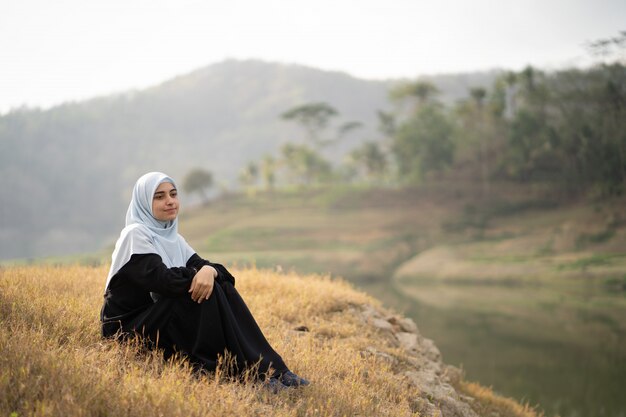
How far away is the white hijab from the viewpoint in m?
3.72

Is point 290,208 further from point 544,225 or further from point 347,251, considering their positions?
point 544,225

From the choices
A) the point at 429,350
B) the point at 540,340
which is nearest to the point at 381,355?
the point at 429,350

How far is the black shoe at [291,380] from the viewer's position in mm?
3957

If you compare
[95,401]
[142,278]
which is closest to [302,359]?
[142,278]

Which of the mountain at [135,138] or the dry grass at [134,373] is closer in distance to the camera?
the dry grass at [134,373]

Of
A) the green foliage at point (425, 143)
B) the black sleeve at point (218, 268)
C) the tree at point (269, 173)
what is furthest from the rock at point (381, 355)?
the tree at point (269, 173)

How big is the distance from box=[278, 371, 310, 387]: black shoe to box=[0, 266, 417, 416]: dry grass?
0.29 feet

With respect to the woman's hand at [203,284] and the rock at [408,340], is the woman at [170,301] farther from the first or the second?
the rock at [408,340]

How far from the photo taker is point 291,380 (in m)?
3.98

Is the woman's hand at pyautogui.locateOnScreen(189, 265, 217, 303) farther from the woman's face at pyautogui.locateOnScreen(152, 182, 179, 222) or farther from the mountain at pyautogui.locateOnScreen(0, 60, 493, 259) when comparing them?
the mountain at pyautogui.locateOnScreen(0, 60, 493, 259)

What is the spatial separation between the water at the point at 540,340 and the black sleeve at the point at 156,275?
8318 millimetres

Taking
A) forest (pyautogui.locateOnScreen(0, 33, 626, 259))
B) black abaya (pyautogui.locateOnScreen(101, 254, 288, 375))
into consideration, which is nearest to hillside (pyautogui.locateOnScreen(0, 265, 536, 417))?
black abaya (pyautogui.locateOnScreen(101, 254, 288, 375))

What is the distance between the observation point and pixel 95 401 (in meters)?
2.98

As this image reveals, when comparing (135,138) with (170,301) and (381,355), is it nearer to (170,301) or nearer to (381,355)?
(381,355)
